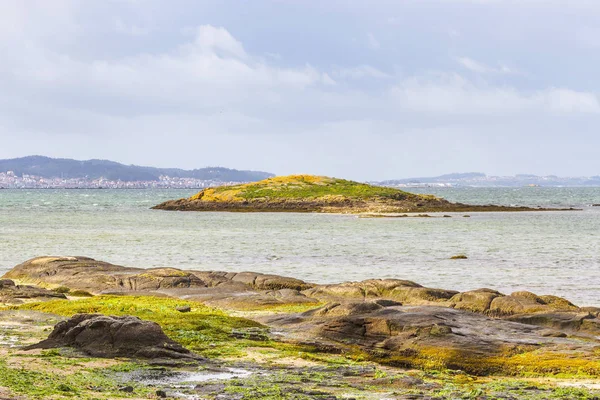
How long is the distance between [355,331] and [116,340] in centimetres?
565

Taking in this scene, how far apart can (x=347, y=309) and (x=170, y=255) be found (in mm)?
36032

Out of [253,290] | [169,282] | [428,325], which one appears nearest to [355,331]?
[428,325]

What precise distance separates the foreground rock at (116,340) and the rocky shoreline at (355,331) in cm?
2

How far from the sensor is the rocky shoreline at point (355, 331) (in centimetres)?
1738

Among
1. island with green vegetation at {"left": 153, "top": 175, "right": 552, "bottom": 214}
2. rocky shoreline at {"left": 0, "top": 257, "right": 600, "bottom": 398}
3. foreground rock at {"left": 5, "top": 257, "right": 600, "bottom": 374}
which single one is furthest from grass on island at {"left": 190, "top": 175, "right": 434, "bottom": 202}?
rocky shoreline at {"left": 0, "top": 257, "right": 600, "bottom": 398}

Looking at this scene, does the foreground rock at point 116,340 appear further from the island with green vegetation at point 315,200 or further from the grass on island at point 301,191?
the grass on island at point 301,191

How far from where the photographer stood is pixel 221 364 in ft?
56.3

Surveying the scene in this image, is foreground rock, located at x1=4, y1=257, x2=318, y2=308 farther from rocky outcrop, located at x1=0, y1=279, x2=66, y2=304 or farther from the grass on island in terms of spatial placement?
the grass on island

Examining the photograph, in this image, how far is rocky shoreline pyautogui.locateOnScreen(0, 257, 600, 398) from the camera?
17375 mm

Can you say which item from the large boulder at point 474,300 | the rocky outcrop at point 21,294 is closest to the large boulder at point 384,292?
the large boulder at point 474,300

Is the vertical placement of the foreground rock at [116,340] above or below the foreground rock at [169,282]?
above

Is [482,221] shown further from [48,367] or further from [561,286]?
[48,367]

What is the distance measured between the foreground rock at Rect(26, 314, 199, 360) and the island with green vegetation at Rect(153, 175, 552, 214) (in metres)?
119

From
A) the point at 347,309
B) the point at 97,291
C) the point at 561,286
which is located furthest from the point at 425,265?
the point at 347,309
